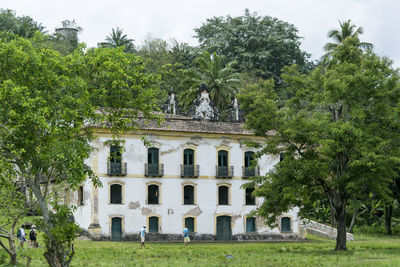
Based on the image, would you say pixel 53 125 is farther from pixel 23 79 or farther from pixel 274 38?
pixel 274 38

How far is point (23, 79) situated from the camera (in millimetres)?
23594

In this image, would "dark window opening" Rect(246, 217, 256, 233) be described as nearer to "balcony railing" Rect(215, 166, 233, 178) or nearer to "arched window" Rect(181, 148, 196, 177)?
"balcony railing" Rect(215, 166, 233, 178)

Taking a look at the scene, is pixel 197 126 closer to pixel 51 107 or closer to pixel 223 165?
pixel 223 165

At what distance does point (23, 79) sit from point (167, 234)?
27.6 m

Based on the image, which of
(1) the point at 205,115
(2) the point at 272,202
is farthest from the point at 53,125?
(1) the point at 205,115

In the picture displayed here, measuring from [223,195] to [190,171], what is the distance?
11.6ft

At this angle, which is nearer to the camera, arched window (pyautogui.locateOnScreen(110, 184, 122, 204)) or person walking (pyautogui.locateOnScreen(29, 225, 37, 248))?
person walking (pyautogui.locateOnScreen(29, 225, 37, 248))

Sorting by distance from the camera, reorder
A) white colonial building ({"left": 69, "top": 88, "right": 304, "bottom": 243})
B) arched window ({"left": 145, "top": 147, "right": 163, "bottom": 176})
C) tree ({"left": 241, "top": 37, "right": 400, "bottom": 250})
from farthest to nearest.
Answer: arched window ({"left": 145, "top": 147, "right": 163, "bottom": 176}) < white colonial building ({"left": 69, "top": 88, "right": 304, "bottom": 243}) < tree ({"left": 241, "top": 37, "right": 400, "bottom": 250})

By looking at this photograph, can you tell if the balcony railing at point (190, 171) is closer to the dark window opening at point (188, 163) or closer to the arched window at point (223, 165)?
the dark window opening at point (188, 163)

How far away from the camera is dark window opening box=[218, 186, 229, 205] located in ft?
169

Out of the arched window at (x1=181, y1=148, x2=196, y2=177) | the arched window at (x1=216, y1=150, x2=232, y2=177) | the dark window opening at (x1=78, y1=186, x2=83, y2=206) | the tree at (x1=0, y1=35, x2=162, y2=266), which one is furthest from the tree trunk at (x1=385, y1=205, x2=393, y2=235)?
the tree at (x1=0, y1=35, x2=162, y2=266)

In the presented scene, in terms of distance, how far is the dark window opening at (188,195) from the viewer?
50.6 m

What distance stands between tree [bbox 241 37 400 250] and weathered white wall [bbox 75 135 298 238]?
12.8 meters

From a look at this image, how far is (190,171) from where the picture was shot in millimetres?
50375
